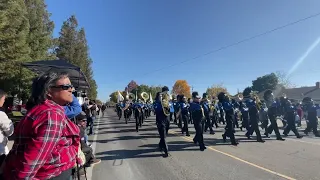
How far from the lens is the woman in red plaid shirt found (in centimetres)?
205

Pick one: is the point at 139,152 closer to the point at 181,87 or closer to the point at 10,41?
the point at 10,41

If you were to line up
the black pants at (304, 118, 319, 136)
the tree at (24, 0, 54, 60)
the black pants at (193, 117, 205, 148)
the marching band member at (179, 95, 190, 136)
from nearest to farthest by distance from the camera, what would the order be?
the black pants at (193, 117, 205, 148)
the black pants at (304, 118, 319, 136)
the marching band member at (179, 95, 190, 136)
the tree at (24, 0, 54, 60)

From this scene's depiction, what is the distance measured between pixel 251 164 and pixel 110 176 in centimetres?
354

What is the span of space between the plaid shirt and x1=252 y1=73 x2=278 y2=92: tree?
95139mm

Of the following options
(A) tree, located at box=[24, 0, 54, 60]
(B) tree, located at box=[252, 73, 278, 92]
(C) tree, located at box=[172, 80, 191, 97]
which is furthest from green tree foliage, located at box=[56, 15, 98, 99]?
(C) tree, located at box=[172, 80, 191, 97]

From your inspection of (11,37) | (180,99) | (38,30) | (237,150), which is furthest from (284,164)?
(38,30)

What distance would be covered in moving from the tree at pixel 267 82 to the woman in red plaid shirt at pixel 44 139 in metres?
95.0

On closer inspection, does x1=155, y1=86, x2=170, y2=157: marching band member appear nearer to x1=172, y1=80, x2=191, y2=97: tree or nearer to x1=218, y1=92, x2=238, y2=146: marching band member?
x1=218, y1=92, x2=238, y2=146: marching band member

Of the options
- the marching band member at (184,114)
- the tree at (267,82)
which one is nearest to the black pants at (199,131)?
the marching band member at (184,114)

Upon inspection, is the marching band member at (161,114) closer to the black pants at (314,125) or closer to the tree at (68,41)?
the black pants at (314,125)

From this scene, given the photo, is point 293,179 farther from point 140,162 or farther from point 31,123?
point 31,123

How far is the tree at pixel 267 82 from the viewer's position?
92.2m

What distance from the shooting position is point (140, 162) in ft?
24.4

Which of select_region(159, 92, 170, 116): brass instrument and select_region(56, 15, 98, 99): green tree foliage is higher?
select_region(56, 15, 98, 99): green tree foliage
